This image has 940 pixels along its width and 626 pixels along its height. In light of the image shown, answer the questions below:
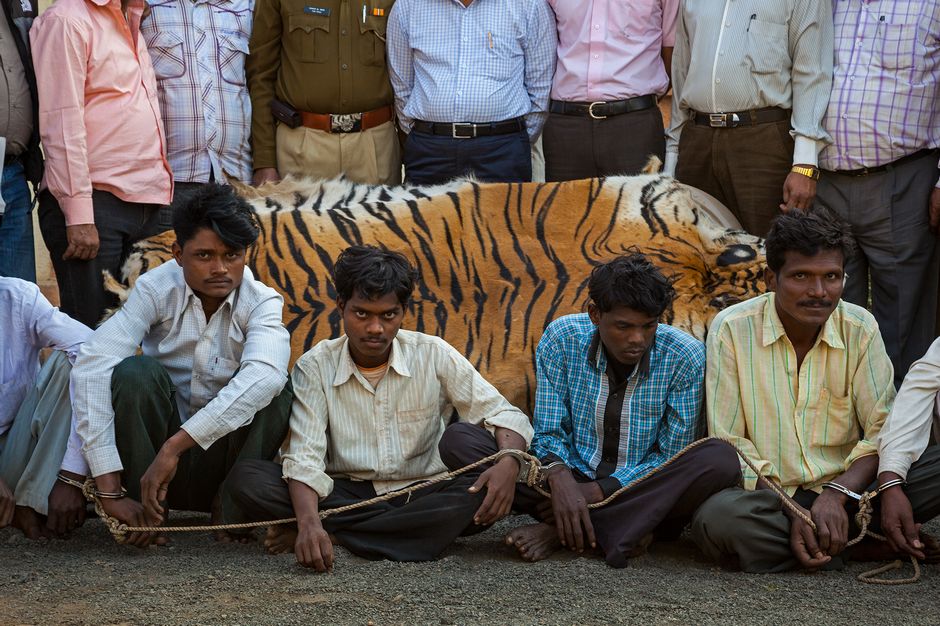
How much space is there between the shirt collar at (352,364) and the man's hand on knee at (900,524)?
1.55 m

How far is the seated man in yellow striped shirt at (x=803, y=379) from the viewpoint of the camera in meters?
3.81

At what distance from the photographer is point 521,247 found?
519 cm

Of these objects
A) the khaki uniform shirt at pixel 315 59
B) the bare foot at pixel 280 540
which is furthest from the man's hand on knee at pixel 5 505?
the khaki uniform shirt at pixel 315 59

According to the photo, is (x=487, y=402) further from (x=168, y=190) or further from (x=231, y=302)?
(x=168, y=190)

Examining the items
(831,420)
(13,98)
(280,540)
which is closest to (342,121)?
(13,98)

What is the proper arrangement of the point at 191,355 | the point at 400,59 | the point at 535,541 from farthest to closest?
the point at 400,59 < the point at 191,355 < the point at 535,541

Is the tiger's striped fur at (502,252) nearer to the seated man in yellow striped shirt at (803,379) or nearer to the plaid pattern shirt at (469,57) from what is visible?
the plaid pattern shirt at (469,57)

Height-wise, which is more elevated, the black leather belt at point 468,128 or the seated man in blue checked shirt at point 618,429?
the black leather belt at point 468,128

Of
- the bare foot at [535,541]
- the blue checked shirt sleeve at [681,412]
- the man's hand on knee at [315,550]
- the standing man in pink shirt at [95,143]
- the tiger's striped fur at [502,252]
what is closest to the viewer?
the man's hand on knee at [315,550]

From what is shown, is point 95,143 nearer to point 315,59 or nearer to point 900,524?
point 315,59

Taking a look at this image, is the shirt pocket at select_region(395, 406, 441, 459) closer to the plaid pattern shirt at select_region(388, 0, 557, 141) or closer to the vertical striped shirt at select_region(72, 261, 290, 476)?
the vertical striped shirt at select_region(72, 261, 290, 476)

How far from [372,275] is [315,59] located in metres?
1.90

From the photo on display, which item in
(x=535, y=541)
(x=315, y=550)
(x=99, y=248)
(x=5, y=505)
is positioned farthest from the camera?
(x=99, y=248)

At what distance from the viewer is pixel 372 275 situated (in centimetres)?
383
